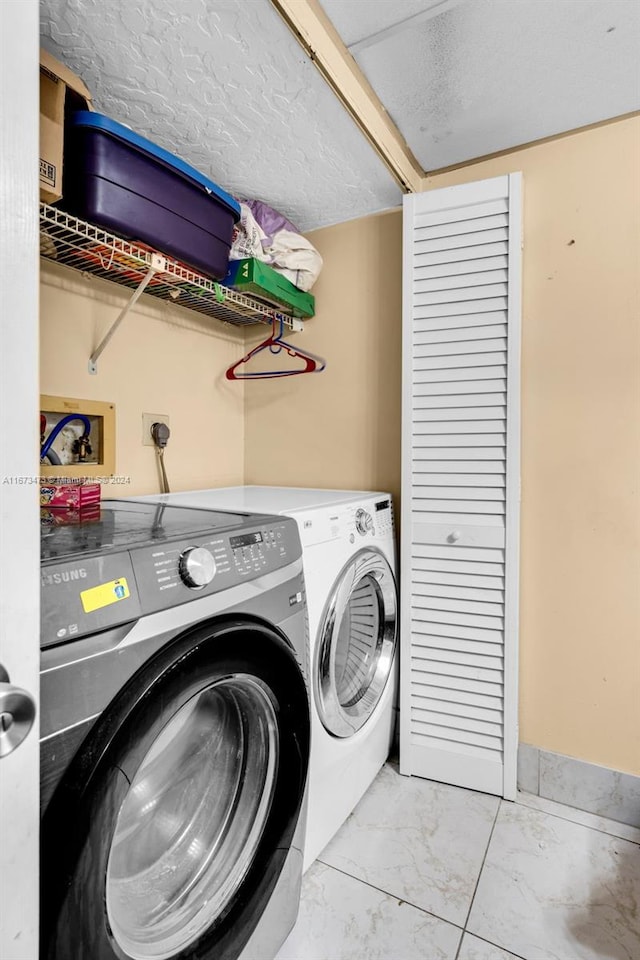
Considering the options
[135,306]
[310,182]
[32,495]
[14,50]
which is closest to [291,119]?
[310,182]

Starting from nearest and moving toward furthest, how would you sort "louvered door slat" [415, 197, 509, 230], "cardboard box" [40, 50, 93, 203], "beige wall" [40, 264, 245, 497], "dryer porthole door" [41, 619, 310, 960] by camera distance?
"dryer porthole door" [41, 619, 310, 960] → "cardboard box" [40, 50, 93, 203] → "beige wall" [40, 264, 245, 497] → "louvered door slat" [415, 197, 509, 230]

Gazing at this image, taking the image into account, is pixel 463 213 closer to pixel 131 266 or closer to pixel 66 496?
pixel 131 266

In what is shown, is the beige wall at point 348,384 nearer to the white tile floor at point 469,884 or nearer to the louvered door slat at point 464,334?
the louvered door slat at point 464,334

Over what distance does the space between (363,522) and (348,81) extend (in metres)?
1.26

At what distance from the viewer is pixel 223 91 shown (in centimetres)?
133

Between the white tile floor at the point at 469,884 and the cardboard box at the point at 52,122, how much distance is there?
6.18 ft

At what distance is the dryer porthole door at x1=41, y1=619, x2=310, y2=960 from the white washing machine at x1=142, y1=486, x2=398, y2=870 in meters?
0.23

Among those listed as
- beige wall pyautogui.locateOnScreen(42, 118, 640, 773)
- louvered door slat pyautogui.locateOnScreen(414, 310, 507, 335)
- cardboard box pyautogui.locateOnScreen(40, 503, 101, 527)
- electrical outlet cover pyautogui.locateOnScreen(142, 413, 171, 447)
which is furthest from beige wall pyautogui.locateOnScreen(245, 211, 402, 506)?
cardboard box pyautogui.locateOnScreen(40, 503, 101, 527)

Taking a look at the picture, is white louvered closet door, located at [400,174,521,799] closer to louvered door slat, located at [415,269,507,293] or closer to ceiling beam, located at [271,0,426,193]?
louvered door slat, located at [415,269,507,293]

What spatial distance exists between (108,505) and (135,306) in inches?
29.3

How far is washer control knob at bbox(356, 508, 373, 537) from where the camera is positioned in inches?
60.8

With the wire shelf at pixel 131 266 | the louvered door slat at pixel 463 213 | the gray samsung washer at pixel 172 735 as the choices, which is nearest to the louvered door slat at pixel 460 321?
the louvered door slat at pixel 463 213

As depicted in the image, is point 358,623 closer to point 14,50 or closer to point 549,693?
point 549,693

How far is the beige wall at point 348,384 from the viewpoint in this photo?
1978 millimetres
